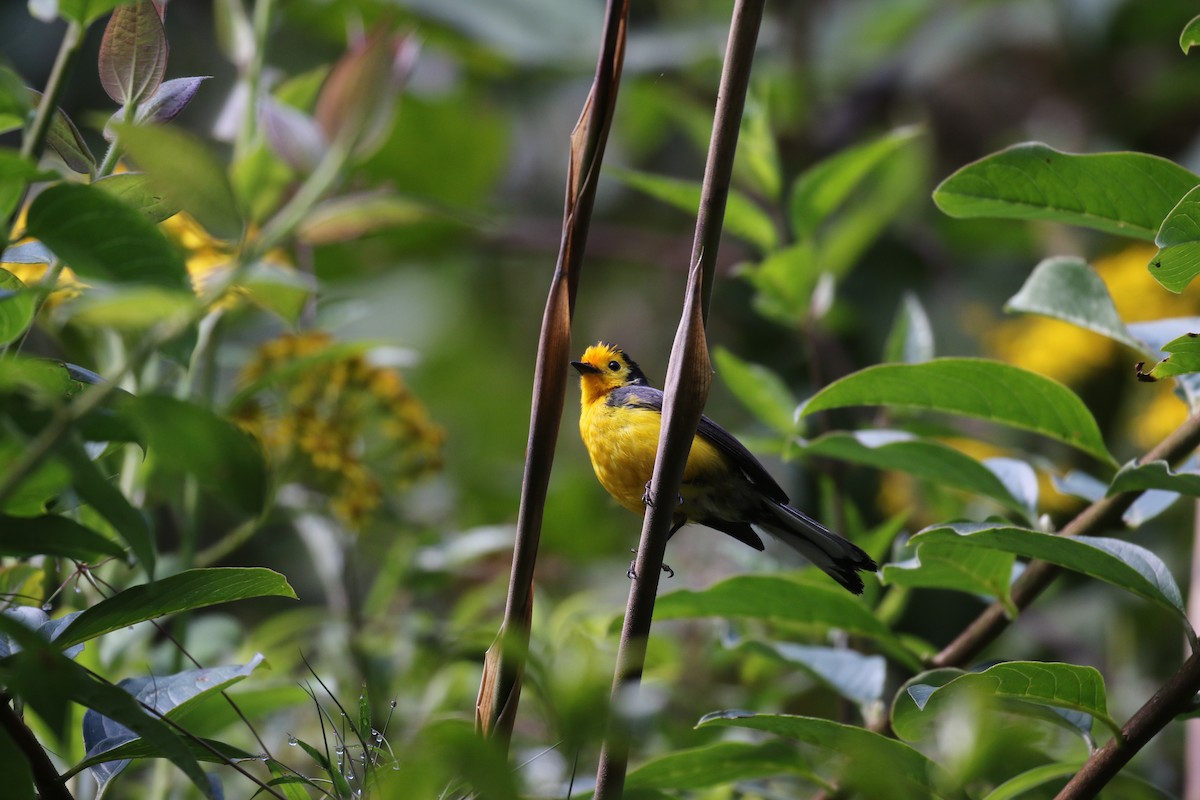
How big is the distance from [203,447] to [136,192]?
33 centimetres

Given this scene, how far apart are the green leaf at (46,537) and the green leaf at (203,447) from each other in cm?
16

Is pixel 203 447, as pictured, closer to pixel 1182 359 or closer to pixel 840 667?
pixel 1182 359

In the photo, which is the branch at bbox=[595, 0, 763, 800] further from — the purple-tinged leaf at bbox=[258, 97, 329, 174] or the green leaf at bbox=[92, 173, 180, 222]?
the green leaf at bbox=[92, 173, 180, 222]

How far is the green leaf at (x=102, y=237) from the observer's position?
2.63 feet

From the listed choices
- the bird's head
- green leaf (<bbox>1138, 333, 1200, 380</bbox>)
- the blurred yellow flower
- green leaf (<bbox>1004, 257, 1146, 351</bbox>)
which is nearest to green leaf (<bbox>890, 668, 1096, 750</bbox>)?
green leaf (<bbox>1138, 333, 1200, 380</bbox>)

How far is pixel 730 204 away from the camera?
224cm

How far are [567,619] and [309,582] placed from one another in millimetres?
2783

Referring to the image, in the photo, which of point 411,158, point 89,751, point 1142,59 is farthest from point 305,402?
point 1142,59

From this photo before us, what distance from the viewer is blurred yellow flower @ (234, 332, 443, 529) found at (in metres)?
2.29

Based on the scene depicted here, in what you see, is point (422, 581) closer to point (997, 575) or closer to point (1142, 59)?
point (997, 575)

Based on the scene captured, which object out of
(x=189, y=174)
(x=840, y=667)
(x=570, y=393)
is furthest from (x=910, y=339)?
(x=570, y=393)

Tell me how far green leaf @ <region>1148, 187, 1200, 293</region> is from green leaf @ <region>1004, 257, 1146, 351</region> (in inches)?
14.3

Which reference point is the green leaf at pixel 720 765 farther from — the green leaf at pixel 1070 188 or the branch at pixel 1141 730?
the green leaf at pixel 1070 188

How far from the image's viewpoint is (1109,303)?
1557mm
